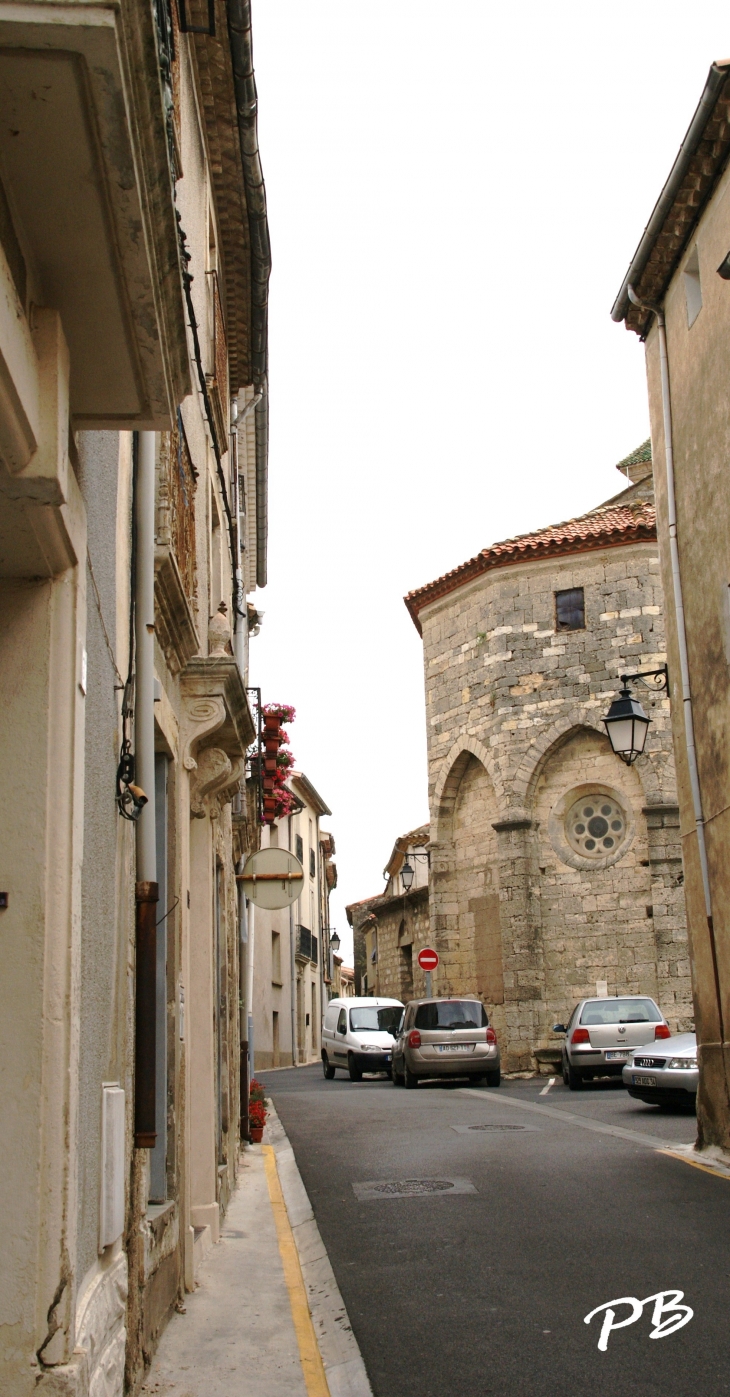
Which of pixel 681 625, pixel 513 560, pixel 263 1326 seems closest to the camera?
pixel 263 1326

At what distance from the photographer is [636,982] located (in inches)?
985

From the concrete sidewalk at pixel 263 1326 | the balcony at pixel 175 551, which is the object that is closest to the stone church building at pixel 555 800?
the concrete sidewalk at pixel 263 1326

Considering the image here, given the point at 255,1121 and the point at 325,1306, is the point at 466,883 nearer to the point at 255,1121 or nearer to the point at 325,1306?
the point at 255,1121

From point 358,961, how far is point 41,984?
66159 mm

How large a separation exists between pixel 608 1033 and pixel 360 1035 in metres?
8.66

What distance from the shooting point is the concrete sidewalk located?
17.0 feet

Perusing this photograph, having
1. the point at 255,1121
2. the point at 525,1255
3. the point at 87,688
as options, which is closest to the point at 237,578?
the point at 255,1121

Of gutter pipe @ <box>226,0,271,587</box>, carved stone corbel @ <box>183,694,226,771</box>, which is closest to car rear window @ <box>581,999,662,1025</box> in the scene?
Result: gutter pipe @ <box>226,0,271,587</box>

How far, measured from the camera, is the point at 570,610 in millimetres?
26875

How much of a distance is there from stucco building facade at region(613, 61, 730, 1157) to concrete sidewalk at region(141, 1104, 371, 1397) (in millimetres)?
4297

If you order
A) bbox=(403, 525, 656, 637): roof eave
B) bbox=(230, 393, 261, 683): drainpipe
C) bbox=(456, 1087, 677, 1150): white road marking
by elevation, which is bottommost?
bbox=(456, 1087, 677, 1150): white road marking

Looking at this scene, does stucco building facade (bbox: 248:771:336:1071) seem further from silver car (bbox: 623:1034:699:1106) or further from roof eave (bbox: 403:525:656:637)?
silver car (bbox: 623:1034:699:1106)

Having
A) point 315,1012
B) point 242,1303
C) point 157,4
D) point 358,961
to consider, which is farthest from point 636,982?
point 358,961

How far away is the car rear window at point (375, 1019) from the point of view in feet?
89.9
